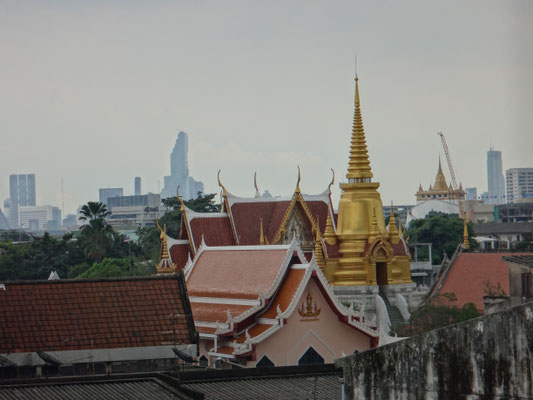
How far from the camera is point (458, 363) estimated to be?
1447 cm

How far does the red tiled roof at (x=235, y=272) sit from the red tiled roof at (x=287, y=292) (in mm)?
391

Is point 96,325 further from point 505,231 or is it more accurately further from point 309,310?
point 505,231

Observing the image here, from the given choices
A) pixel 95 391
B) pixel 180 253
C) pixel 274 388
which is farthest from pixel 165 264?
pixel 95 391

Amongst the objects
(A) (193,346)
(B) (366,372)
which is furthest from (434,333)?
(A) (193,346)

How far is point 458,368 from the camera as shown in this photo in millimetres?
14484

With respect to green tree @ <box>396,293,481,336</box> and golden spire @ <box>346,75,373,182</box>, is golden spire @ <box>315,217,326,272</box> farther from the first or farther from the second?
green tree @ <box>396,293,481,336</box>

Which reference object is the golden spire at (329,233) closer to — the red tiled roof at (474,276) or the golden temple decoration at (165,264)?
the red tiled roof at (474,276)

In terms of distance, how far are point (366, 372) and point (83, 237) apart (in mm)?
87677

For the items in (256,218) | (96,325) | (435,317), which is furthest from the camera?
(256,218)

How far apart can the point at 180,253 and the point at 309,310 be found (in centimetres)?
2189

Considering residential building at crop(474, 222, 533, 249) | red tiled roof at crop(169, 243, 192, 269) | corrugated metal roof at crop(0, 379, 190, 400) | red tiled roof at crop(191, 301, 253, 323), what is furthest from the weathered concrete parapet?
residential building at crop(474, 222, 533, 249)

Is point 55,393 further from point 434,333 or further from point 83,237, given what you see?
point 83,237

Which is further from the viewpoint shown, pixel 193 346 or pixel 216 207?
pixel 216 207

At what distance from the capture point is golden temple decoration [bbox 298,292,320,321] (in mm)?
40344
